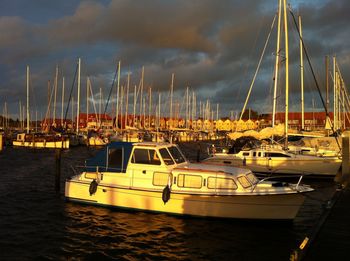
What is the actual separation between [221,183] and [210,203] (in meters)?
0.99

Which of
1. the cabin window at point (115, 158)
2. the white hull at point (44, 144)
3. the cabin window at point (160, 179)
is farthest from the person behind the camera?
the white hull at point (44, 144)

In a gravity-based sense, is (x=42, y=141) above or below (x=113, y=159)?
above

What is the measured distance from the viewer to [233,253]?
12477 millimetres

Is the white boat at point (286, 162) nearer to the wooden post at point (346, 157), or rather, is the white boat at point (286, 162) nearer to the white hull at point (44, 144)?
the wooden post at point (346, 157)

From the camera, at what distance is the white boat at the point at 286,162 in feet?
89.5

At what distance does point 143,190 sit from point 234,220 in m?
4.26

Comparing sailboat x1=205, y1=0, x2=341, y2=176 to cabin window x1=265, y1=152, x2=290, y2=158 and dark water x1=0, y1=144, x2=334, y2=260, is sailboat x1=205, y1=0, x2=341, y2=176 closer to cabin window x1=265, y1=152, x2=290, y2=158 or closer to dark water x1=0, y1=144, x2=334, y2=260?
cabin window x1=265, y1=152, x2=290, y2=158

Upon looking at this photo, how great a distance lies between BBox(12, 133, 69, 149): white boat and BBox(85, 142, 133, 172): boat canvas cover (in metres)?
44.3

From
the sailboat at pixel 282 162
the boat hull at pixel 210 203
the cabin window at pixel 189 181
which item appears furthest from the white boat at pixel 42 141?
the cabin window at pixel 189 181

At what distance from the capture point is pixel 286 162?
27531mm

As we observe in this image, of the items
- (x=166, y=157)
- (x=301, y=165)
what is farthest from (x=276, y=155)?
(x=166, y=157)

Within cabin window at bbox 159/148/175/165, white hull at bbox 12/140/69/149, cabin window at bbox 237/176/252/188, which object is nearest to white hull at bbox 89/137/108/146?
white hull at bbox 12/140/69/149

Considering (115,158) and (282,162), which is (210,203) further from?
(282,162)

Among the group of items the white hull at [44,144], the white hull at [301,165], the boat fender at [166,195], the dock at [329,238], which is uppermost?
the white hull at [44,144]
